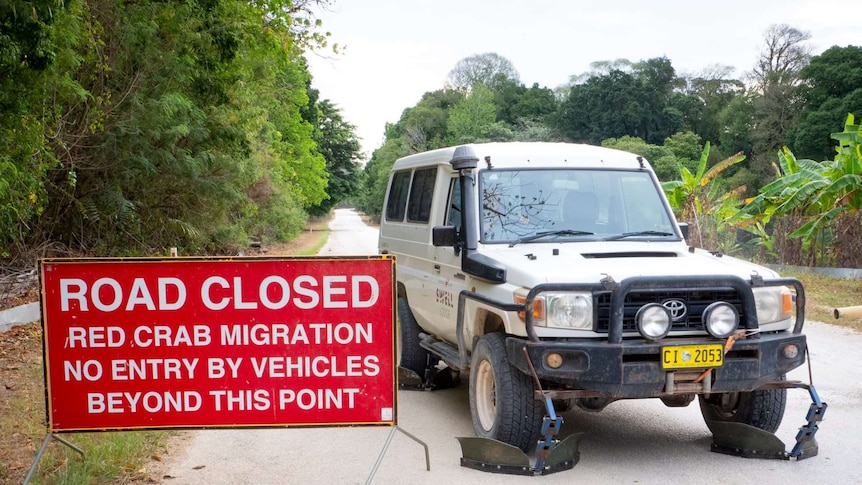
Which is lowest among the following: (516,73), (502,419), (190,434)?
(190,434)

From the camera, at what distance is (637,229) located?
23.6 feet

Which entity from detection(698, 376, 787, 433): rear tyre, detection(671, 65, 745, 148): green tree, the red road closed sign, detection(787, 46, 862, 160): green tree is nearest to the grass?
detection(698, 376, 787, 433): rear tyre

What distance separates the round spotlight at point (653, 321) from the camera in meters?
5.67

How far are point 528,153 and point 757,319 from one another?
251cm

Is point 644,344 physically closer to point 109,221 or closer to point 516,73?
point 109,221

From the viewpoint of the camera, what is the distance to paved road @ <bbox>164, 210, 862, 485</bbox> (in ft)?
19.0

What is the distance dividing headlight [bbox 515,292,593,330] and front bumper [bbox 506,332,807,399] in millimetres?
129

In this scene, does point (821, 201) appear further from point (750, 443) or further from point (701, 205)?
point (750, 443)

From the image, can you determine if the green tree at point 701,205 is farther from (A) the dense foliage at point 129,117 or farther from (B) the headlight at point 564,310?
(B) the headlight at point 564,310

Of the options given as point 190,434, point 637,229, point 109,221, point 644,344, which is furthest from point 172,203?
point 644,344

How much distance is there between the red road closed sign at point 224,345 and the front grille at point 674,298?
Answer: 4.84 ft

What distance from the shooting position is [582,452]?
21.2ft

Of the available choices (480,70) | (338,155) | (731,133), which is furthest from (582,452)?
(480,70)

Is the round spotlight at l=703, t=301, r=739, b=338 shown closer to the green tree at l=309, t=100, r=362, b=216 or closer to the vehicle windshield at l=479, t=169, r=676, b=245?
the vehicle windshield at l=479, t=169, r=676, b=245
